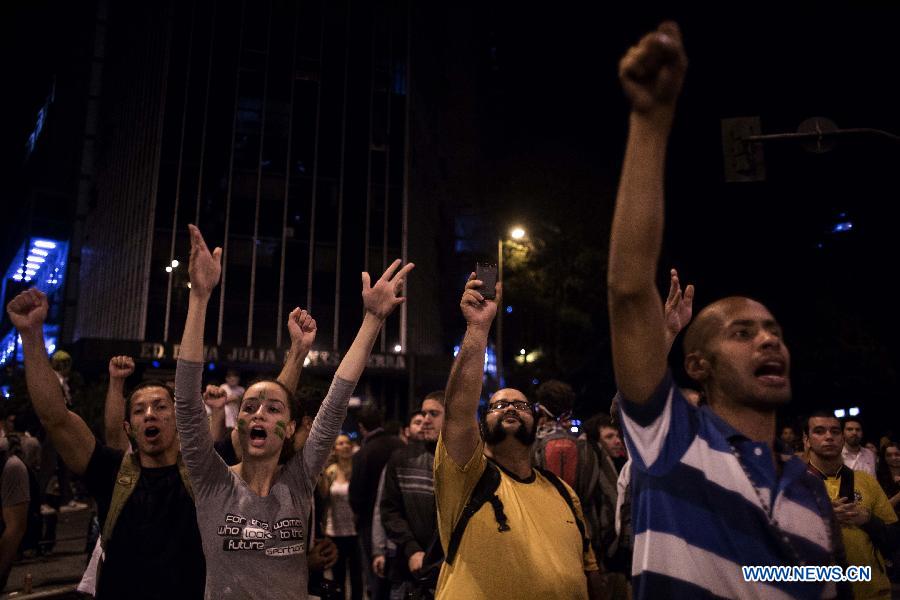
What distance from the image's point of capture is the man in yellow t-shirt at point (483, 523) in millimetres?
3336

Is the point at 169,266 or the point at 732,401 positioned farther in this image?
the point at 169,266

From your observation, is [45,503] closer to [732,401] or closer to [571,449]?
[571,449]

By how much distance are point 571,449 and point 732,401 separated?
143 inches

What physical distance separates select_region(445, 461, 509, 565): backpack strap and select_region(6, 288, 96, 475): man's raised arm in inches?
80.6

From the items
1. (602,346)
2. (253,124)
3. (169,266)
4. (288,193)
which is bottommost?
(602,346)

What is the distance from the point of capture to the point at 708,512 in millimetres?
2078

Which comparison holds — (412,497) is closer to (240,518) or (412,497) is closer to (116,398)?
(116,398)

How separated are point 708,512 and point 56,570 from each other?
10176 mm

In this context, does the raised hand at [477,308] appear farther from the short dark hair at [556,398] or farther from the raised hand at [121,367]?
the short dark hair at [556,398]

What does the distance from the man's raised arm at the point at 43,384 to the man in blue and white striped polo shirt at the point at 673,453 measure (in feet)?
9.72

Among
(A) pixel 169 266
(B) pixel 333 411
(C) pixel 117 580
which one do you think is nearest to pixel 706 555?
(B) pixel 333 411

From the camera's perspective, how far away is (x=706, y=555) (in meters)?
2.06

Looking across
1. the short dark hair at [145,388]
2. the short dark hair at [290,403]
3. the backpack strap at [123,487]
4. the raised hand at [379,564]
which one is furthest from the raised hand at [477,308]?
the raised hand at [379,564]

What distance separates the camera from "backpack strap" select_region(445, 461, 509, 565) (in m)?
3.44
